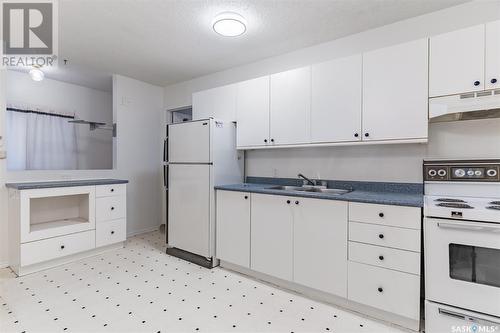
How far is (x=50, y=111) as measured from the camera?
397 centimetres

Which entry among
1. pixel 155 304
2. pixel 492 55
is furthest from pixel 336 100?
pixel 155 304

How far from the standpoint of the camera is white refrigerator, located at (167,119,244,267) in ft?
9.21

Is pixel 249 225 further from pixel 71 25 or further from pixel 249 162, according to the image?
pixel 71 25

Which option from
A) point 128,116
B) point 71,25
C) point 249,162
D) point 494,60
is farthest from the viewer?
point 128,116

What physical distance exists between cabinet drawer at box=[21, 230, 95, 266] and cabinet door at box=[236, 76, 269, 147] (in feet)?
7.06

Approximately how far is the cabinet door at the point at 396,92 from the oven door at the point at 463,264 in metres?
0.74

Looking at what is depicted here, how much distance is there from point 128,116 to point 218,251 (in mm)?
2595

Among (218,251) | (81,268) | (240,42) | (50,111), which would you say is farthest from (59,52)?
(218,251)

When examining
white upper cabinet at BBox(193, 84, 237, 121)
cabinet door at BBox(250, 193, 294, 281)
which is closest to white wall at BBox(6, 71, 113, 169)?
white upper cabinet at BBox(193, 84, 237, 121)

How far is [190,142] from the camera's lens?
2.96 m

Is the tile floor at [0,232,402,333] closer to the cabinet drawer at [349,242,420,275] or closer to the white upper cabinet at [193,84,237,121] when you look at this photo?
the cabinet drawer at [349,242,420,275]

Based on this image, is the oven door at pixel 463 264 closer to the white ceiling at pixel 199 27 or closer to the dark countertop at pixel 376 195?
the dark countertop at pixel 376 195

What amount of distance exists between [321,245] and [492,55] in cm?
180

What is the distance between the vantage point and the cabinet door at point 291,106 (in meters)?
2.49
